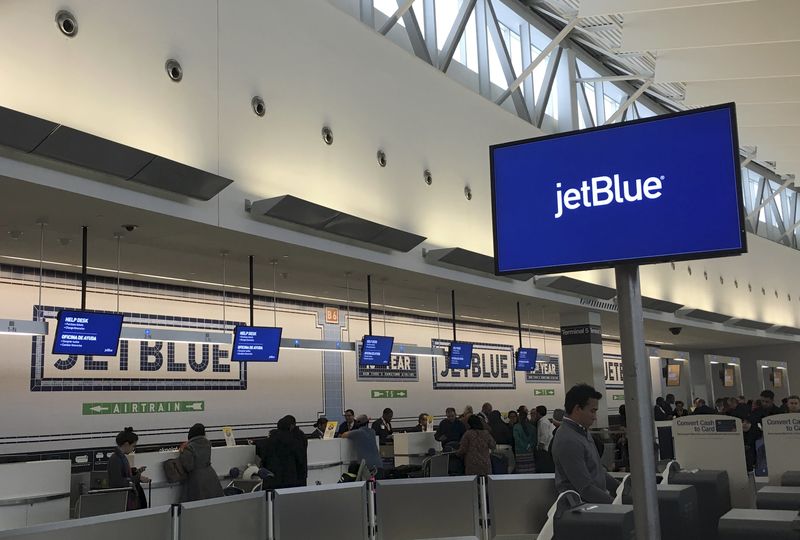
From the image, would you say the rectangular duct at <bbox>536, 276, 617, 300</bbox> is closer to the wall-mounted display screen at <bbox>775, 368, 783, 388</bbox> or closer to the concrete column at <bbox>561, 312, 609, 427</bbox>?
the concrete column at <bbox>561, 312, 609, 427</bbox>

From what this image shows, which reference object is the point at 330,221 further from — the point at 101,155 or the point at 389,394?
the point at 389,394

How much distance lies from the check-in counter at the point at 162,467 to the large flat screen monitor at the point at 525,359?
25.8 feet

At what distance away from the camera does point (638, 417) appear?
8.72 ft

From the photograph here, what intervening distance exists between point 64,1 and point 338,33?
4.08 m

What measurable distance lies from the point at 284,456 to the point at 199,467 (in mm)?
1144

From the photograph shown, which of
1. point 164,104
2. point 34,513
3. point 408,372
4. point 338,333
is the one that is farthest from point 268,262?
point 408,372

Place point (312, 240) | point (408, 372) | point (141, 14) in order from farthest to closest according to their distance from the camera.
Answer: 1. point (408, 372)
2. point (312, 240)
3. point (141, 14)

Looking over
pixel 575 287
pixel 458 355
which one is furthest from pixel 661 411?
pixel 458 355

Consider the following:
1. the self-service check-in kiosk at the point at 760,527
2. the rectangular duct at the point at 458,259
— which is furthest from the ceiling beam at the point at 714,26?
the self-service check-in kiosk at the point at 760,527

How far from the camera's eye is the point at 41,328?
296 inches

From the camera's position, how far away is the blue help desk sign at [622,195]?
2539 mm

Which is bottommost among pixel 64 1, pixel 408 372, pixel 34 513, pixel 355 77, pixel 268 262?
pixel 34 513

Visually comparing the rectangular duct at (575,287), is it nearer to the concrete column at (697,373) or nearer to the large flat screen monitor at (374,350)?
the large flat screen monitor at (374,350)

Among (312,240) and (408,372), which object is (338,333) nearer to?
(408,372)
